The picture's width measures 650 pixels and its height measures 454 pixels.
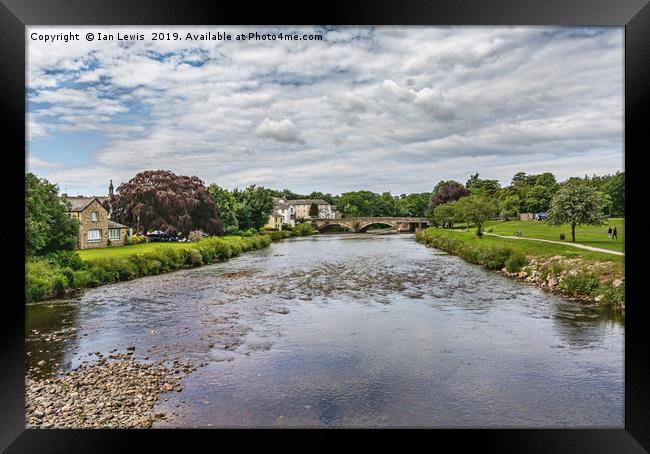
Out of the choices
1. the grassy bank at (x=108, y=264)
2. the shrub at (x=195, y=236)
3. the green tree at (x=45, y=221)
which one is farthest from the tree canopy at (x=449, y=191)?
the green tree at (x=45, y=221)

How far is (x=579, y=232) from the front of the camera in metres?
9.91

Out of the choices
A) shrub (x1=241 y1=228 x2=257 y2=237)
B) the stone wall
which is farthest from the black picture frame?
shrub (x1=241 y1=228 x2=257 y2=237)

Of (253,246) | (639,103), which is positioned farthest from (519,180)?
(253,246)

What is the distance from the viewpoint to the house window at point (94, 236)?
10.2 metres

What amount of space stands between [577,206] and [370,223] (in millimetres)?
15292

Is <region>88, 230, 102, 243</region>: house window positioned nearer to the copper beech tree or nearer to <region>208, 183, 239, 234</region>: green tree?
the copper beech tree

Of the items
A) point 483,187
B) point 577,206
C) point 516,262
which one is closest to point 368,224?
point 483,187

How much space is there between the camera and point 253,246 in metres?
19.8

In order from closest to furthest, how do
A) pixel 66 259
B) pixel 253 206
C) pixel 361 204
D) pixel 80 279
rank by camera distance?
1. pixel 66 259
2. pixel 80 279
3. pixel 361 204
4. pixel 253 206

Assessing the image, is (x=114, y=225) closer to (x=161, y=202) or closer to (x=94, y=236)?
(x=94, y=236)

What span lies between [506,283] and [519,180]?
253cm

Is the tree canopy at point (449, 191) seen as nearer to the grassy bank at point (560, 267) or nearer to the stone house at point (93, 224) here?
the grassy bank at point (560, 267)
